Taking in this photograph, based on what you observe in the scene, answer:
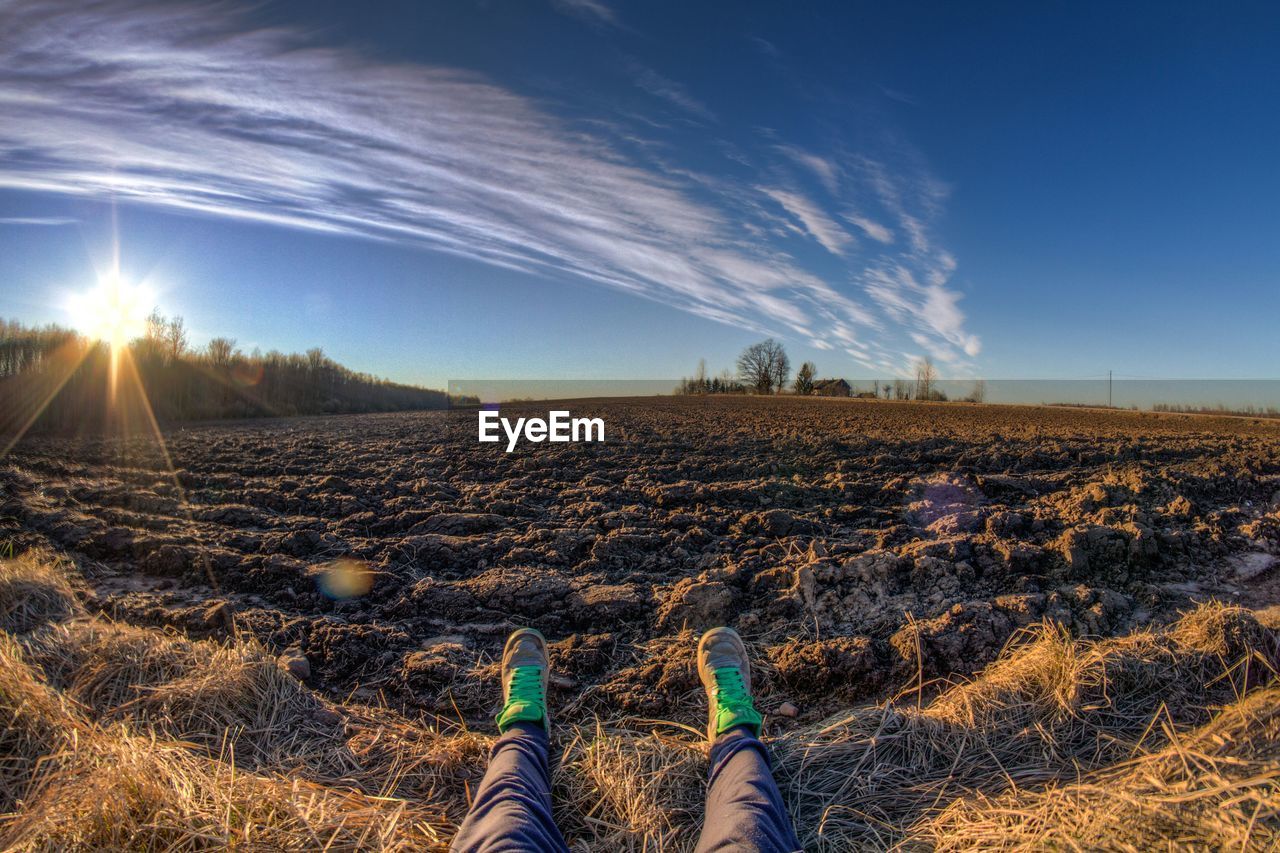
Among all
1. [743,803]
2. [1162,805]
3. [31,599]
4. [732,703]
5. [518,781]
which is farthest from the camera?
[31,599]

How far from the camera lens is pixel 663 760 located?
196cm

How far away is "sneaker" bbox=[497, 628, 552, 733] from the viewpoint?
214 cm

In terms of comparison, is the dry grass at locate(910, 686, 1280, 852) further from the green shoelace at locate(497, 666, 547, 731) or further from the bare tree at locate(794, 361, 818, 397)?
the bare tree at locate(794, 361, 818, 397)

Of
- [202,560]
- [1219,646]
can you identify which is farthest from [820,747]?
[202,560]

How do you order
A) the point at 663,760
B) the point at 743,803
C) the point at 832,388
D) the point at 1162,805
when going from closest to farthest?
the point at 1162,805, the point at 743,803, the point at 663,760, the point at 832,388

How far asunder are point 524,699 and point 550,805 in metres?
0.51

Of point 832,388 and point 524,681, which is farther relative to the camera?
point 832,388

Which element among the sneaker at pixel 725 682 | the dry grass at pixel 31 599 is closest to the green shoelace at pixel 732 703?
the sneaker at pixel 725 682

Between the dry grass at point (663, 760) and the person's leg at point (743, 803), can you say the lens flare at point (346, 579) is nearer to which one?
the dry grass at point (663, 760)

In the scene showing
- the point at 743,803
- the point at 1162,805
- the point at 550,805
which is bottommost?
the point at 550,805

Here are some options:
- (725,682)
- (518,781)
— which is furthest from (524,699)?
(725,682)

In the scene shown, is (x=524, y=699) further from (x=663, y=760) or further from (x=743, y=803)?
(x=743, y=803)

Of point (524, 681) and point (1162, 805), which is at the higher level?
point (1162, 805)

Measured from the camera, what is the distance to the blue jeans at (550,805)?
1.51m
